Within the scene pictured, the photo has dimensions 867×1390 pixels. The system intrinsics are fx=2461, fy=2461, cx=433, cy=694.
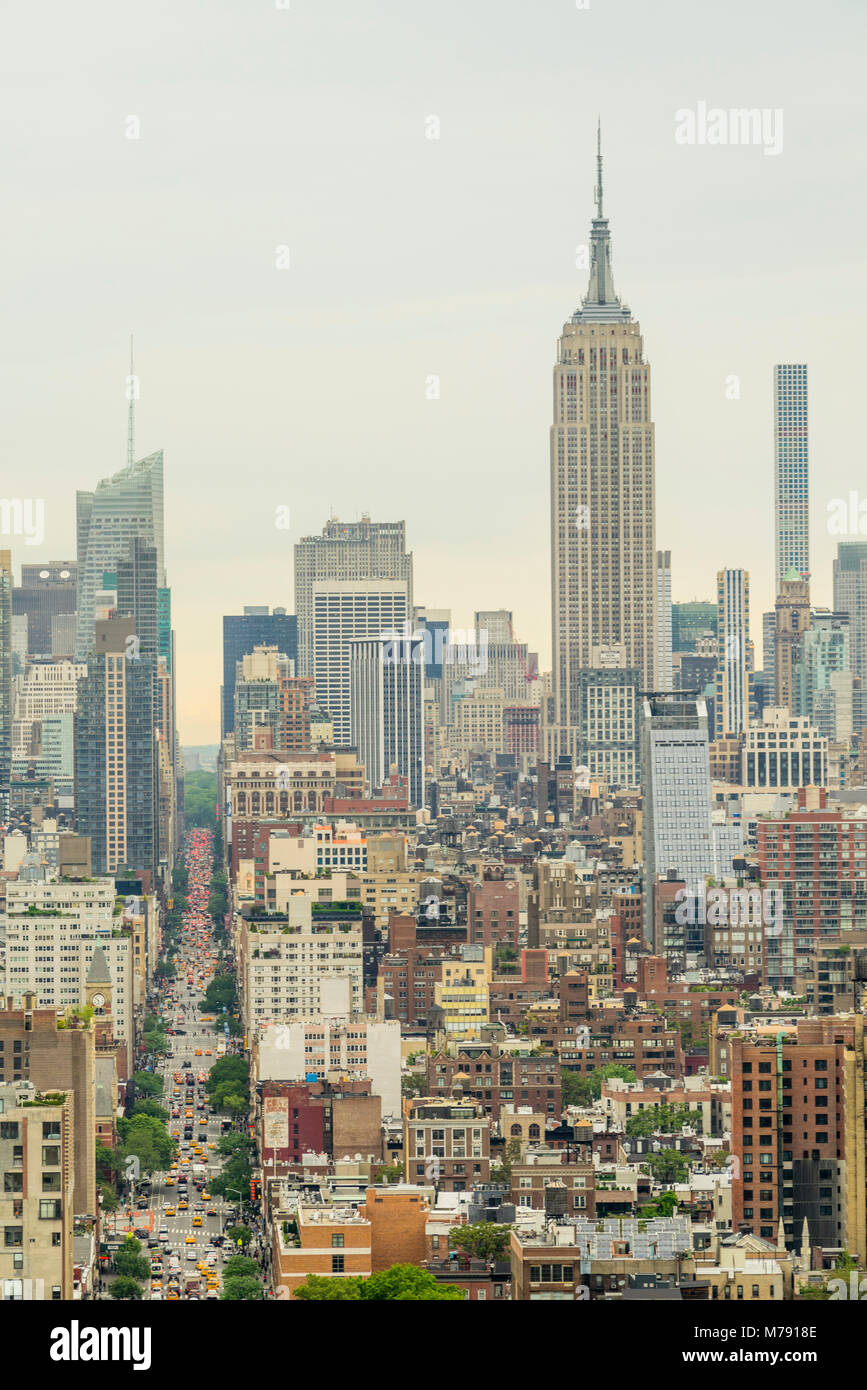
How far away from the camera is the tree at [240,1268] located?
1641 centimetres

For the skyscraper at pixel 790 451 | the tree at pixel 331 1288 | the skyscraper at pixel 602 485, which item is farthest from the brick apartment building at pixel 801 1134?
the skyscraper at pixel 602 485

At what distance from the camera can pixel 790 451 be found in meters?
50.4

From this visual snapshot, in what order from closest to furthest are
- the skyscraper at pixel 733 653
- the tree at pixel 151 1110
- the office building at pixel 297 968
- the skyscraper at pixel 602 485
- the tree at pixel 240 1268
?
the tree at pixel 240 1268
the tree at pixel 151 1110
the office building at pixel 297 968
the skyscraper at pixel 733 653
the skyscraper at pixel 602 485

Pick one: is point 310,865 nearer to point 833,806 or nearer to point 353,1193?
point 833,806

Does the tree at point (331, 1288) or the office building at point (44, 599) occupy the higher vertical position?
the office building at point (44, 599)

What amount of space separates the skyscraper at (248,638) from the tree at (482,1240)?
58.3 m

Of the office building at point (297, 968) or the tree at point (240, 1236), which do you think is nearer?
the tree at point (240, 1236)

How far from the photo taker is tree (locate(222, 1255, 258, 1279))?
1641 centimetres

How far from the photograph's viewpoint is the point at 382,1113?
2220 cm

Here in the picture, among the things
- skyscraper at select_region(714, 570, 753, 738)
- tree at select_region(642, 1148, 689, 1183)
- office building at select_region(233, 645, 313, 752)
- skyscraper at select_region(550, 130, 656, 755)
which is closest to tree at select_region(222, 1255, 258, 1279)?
tree at select_region(642, 1148, 689, 1183)

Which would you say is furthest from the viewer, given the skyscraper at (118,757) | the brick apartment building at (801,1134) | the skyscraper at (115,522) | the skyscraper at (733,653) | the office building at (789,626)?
the skyscraper at (115,522)

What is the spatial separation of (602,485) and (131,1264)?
68.3 meters

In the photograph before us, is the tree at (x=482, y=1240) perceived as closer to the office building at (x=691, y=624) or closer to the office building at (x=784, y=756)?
the office building at (x=784, y=756)

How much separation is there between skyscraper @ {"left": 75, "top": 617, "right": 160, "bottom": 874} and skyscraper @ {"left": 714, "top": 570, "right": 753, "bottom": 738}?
14343mm
